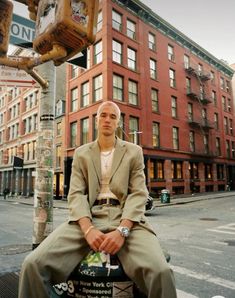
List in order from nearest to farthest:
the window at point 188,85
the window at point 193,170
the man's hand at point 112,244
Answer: the man's hand at point 112,244
the window at point 193,170
the window at point 188,85

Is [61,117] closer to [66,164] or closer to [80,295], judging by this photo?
[66,164]

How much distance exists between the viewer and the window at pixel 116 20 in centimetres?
2564

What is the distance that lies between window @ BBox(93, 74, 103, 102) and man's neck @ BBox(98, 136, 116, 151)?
22210 mm

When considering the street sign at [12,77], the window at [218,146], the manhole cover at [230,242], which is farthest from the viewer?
Answer: the window at [218,146]

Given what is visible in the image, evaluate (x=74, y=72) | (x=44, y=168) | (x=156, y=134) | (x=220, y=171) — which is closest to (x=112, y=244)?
(x=44, y=168)

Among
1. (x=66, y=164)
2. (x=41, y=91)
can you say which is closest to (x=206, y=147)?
(x=66, y=164)

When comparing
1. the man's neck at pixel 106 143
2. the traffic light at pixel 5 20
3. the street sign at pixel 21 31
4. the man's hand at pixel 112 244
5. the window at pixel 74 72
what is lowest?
the man's hand at pixel 112 244

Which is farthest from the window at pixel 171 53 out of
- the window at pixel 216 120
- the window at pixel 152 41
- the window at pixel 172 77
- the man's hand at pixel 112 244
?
the man's hand at pixel 112 244

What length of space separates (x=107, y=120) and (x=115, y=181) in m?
0.62

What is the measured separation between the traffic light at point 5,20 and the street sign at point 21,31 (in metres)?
0.94

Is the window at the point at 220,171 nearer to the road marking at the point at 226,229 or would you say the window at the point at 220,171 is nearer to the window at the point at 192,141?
the window at the point at 192,141

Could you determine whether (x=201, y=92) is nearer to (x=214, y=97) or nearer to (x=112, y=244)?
(x=214, y=97)

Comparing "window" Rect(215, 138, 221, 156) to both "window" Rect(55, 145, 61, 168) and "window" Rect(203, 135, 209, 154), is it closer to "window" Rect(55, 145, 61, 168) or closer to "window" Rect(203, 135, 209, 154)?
"window" Rect(203, 135, 209, 154)

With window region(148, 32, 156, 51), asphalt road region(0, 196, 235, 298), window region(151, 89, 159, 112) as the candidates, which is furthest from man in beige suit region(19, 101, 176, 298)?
window region(148, 32, 156, 51)
